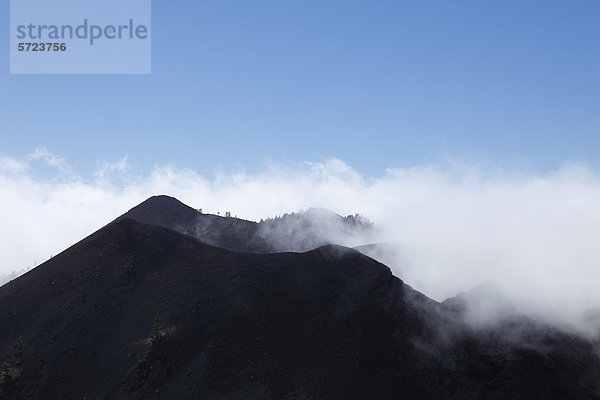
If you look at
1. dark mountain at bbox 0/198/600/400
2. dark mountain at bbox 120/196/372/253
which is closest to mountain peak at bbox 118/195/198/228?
dark mountain at bbox 120/196/372/253

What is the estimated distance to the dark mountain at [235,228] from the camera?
151 metres

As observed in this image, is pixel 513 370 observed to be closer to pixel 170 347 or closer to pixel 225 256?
pixel 170 347

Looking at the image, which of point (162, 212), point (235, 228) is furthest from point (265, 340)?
point (162, 212)

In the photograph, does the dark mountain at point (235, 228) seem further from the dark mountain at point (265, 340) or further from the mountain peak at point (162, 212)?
the dark mountain at point (265, 340)

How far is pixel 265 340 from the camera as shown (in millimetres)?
61375

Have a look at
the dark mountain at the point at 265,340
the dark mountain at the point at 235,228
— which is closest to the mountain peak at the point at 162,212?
the dark mountain at the point at 235,228

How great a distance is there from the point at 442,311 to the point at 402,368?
41.1 feet

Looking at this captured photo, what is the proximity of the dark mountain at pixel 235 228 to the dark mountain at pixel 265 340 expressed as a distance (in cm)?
6689

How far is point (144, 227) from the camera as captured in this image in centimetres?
9344

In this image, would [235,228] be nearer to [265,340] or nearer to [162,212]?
[162,212]

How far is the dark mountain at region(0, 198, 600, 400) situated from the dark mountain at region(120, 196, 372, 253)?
66.9 m

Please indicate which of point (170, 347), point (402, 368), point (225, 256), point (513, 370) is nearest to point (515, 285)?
point (513, 370)

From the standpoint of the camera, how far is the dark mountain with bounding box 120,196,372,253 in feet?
495

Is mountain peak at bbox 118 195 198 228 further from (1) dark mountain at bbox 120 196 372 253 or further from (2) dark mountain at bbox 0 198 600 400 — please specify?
(2) dark mountain at bbox 0 198 600 400
